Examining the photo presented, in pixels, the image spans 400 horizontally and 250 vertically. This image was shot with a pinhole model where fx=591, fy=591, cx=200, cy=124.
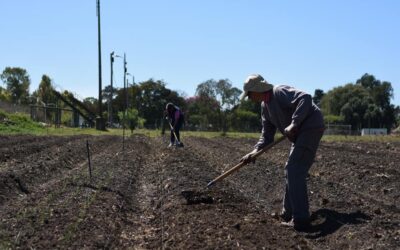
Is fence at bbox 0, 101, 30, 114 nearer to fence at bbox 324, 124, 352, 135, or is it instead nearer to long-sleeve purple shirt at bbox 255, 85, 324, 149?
fence at bbox 324, 124, 352, 135

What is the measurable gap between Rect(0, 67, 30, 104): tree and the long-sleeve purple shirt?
81129 mm

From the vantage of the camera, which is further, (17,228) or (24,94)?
(24,94)

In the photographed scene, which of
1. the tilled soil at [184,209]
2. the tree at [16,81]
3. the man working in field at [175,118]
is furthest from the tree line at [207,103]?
the tilled soil at [184,209]

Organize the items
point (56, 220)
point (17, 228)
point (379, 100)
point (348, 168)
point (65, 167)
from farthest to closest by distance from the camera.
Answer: point (379, 100), point (65, 167), point (348, 168), point (56, 220), point (17, 228)

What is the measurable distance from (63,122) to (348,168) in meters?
45.7

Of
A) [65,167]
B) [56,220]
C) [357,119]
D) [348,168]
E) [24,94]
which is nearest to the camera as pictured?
[56,220]

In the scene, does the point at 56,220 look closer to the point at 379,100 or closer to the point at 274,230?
the point at 274,230

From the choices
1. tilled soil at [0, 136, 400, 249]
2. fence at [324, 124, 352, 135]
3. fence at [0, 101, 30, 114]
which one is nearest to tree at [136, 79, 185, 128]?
fence at [324, 124, 352, 135]

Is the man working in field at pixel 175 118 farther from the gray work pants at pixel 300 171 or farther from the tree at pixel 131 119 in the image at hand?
the tree at pixel 131 119

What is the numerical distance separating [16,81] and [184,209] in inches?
3274

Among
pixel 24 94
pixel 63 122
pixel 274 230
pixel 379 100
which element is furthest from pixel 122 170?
pixel 379 100

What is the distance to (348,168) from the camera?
43.3 ft

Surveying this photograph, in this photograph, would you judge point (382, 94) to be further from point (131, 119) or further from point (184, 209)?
point (184, 209)

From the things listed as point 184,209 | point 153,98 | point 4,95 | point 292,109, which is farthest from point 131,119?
point 153,98
